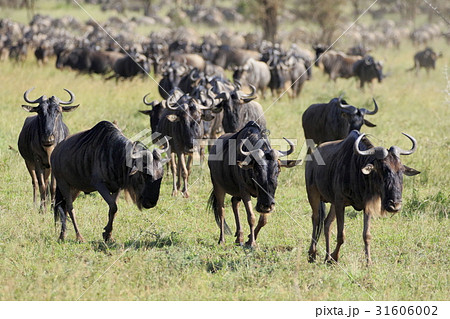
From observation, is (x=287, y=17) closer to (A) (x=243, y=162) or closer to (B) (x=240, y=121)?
(B) (x=240, y=121)

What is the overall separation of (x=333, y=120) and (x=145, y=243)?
455cm

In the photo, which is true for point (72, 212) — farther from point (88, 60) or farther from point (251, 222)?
point (88, 60)

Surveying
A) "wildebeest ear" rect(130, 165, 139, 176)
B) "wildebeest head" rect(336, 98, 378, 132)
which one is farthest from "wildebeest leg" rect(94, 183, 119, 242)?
"wildebeest head" rect(336, 98, 378, 132)

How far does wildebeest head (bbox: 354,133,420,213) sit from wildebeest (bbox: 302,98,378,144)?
390 cm

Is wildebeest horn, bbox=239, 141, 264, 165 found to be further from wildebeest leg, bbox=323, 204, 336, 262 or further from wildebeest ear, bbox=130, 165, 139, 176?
wildebeest ear, bbox=130, 165, 139, 176

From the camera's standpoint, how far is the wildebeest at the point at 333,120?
10.1 m

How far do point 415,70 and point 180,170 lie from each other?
20753 mm

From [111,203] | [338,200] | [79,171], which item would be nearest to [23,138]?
[79,171]

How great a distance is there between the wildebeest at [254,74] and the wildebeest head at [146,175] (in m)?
13.0

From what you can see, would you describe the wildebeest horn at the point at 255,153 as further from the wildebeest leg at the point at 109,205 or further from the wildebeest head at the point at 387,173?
the wildebeest leg at the point at 109,205

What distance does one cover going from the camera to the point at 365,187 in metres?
6.16

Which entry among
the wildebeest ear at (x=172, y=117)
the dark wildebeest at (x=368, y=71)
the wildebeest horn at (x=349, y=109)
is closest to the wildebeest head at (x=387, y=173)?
the wildebeest horn at (x=349, y=109)

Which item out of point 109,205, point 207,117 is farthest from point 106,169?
point 207,117

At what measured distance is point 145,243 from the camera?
7.23 metres
